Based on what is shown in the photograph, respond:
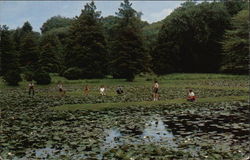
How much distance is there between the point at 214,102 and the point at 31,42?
50.8 m

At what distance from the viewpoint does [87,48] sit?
2405 inches

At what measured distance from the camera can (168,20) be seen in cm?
7281

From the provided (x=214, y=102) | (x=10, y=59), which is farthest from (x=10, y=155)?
(x=10, y=59)

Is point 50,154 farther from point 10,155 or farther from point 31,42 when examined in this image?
point 31,42

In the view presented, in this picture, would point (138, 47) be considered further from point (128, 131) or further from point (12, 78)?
point (128, 131)

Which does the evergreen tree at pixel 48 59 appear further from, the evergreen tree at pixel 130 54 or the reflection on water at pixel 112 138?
the reflection on water at pixel 112 138

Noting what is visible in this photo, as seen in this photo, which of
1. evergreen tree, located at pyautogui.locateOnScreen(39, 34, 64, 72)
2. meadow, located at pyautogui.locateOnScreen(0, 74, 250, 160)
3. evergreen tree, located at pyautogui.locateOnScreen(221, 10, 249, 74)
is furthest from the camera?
evergreen tree, located at pyautogui.locateOnScreen(39, 34, 64, 72)

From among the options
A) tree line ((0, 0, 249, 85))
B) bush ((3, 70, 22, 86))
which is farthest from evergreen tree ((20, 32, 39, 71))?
bush ((3, 70, 22, 86))

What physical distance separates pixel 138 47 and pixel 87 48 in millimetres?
10117

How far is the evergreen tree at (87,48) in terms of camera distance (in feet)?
198

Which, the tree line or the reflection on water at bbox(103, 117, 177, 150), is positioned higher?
the tree line

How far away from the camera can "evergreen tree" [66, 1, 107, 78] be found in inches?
2376

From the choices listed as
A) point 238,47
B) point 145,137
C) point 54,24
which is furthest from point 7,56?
point 54,24

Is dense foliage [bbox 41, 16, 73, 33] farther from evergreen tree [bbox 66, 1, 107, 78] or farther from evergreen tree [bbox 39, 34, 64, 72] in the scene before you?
evergreen tree [bbox 66, 1, 107, 78]
